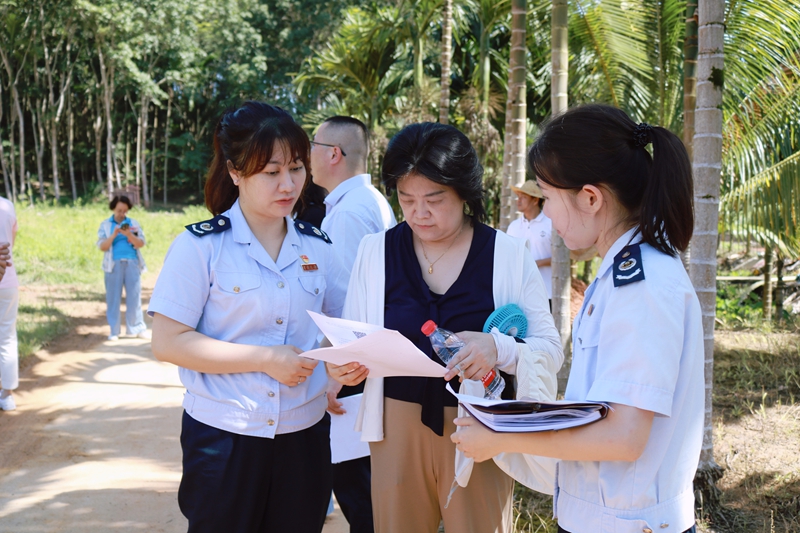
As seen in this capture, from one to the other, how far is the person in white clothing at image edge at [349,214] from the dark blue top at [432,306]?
0.59m

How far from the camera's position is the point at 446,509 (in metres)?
2.47

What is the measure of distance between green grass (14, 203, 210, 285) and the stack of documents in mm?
13913

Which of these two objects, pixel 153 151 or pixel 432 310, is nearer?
pixel 432 310

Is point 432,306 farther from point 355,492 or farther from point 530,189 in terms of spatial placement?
point 530,189

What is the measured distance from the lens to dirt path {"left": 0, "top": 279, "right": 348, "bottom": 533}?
441cm

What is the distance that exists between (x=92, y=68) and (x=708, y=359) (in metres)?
34.4

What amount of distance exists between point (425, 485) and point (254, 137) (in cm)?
138

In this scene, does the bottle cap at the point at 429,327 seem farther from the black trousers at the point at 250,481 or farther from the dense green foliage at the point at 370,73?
the dense green foliage at the point at 370,73

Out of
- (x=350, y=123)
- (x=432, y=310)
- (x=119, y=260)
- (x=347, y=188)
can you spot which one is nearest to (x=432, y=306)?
(x=432, y=310)

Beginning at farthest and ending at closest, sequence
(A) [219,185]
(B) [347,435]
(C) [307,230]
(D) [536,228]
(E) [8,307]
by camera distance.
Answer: (D) [536,228]
(E) [8,307]
(B) [347,435]
(C) [307,230]
(A) [219,185]

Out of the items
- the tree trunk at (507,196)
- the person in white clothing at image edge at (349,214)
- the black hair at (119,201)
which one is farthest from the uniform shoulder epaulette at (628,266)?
the black hair at (119,201)

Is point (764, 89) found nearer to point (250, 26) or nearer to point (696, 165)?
point (696, 165)

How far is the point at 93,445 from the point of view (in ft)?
18.7

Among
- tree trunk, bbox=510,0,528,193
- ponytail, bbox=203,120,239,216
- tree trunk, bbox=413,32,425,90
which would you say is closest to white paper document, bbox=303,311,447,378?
ponytail, bbox=203,120,239,216
